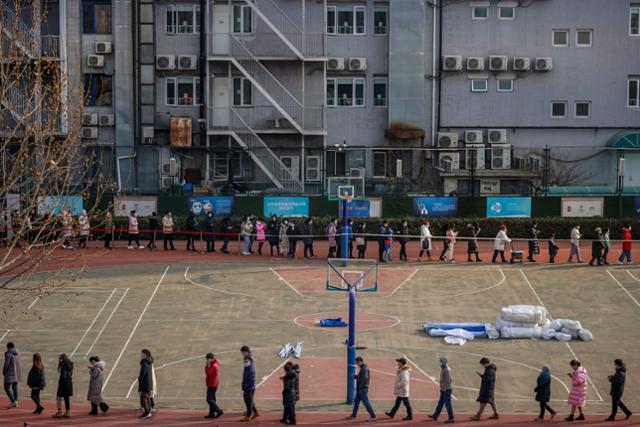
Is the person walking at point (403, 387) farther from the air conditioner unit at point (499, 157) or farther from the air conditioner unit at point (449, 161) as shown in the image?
the air conditioner unit at point (499, 157)

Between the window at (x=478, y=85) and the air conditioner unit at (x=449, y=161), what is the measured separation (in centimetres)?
366

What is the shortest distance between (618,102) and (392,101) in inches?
461

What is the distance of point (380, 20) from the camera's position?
59.8m

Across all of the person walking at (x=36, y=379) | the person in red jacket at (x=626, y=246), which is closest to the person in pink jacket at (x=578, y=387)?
the person walking at (x=36, y=379)

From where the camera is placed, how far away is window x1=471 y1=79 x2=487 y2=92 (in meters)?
60.2

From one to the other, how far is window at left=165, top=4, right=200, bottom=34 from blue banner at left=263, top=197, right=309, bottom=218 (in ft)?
37.7

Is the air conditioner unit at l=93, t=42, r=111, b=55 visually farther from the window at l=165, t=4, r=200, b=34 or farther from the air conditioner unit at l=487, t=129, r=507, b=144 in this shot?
the air conditioner unit at l=487, t=129, r=507, b=144

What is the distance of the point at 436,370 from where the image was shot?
31.2 meters

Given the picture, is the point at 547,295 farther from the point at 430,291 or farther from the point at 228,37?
the point at 228,37

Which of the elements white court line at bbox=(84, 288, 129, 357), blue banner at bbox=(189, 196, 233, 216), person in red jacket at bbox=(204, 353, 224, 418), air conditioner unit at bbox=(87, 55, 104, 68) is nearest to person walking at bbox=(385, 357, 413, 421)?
person in red jacket at bbox=(204, 353, 224, 418)

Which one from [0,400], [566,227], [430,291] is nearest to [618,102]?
[566,227]

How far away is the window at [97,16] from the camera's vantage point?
5922cm

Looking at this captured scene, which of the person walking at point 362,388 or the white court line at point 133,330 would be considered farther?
the white court line at point 133,330

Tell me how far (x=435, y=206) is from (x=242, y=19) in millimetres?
14528
